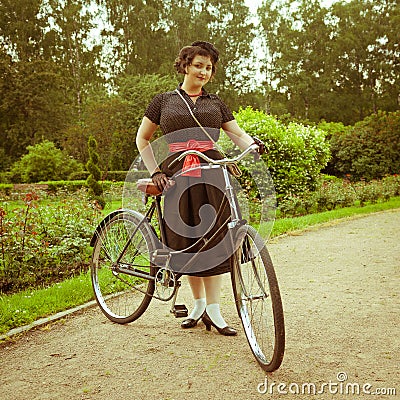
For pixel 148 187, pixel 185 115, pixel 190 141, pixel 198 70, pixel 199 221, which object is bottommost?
pixel 199 221

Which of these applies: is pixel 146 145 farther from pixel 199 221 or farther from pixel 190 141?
pixel 199 221

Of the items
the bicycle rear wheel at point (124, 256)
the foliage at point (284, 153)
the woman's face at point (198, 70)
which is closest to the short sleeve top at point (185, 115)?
the woman's face at point (198, 70)

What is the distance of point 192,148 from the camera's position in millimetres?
3639

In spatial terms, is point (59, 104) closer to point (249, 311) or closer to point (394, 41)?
point (394, 41)

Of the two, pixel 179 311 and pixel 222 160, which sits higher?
pixel 222 160

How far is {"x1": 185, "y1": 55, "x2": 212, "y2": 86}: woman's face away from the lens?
3619mm

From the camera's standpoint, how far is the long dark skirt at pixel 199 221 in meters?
3.58

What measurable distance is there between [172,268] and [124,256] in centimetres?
54

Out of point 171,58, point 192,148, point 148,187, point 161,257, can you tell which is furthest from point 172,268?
point 171,58

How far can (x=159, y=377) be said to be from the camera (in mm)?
3119

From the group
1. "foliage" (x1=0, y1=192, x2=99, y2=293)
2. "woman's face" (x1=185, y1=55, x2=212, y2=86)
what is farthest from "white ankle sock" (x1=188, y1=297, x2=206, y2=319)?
"foliage" (x1=0, y1=192, x2=99, y2=293)

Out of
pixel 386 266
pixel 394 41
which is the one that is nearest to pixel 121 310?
pixel 386 266

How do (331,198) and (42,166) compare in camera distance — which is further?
(42,166)

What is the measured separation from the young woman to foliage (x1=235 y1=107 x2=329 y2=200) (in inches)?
284
